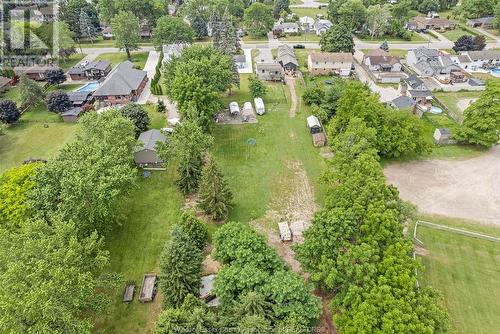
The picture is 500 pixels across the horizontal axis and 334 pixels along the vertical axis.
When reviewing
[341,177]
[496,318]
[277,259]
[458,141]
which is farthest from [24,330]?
[458,141]

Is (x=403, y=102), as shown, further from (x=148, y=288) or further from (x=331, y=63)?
(x=148, y=288)

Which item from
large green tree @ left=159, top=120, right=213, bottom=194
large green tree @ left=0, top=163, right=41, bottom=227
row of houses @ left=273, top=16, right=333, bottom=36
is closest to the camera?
large green tree @ left=0, top=163, right=41, bottom=227

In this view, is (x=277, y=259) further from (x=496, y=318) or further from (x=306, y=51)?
(x=306, y=51)

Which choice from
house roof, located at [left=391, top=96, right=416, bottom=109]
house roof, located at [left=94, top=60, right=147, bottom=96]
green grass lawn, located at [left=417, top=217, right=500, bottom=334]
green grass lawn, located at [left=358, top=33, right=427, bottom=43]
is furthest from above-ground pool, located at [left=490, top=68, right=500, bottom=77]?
house roof, located at [left=94, top=60, right=147, bottom=96]

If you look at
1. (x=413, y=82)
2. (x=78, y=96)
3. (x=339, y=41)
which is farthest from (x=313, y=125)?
(x=78, y=96)

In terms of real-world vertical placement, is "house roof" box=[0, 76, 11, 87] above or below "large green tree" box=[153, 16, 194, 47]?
below

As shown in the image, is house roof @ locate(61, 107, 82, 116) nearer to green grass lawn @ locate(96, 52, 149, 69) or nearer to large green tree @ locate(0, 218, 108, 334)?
green grass lawn @ locate(96, 52, 149, 69)

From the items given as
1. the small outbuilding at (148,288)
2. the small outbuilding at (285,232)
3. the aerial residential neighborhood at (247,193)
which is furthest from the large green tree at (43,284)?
the small outbuilding at (285,232)
